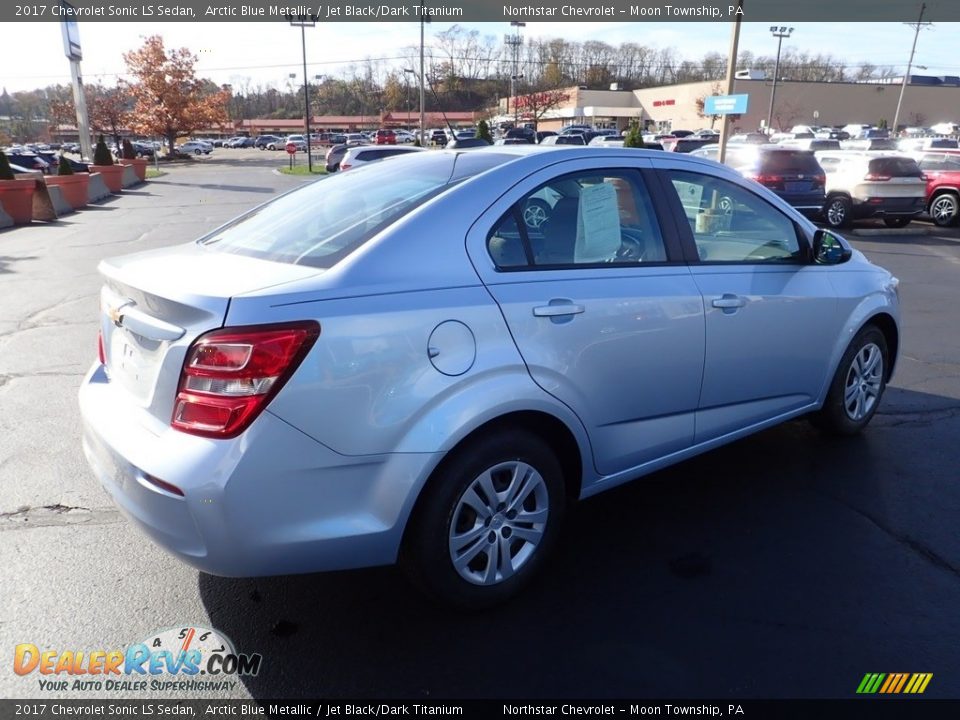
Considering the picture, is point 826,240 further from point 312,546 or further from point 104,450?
point 104,450

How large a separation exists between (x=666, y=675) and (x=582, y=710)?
1.17 feet

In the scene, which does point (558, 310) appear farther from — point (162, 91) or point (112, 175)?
point (162, 91)

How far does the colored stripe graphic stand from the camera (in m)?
2.51

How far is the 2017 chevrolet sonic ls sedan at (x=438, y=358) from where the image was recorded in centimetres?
231

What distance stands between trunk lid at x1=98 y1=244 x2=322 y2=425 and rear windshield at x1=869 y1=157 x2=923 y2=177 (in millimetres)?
16229

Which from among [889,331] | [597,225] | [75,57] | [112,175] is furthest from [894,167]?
[75,57]

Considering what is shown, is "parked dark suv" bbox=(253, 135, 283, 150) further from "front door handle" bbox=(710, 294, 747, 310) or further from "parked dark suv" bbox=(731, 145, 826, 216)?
"front door handle" bbox=(710, 294, 747, 310)

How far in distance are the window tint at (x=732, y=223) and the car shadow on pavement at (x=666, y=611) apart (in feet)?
4.31

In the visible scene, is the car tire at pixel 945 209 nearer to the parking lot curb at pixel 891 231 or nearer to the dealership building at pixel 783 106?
the parking lot curb at pixel 891 231

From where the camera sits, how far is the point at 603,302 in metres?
3.01

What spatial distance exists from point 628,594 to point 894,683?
990mm

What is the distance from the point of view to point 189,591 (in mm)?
3045

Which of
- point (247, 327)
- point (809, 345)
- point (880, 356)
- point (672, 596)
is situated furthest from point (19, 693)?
point (880, 356)

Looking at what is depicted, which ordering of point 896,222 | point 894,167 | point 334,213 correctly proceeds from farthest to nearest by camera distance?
point 896,222, point 894,167, point 334,213
